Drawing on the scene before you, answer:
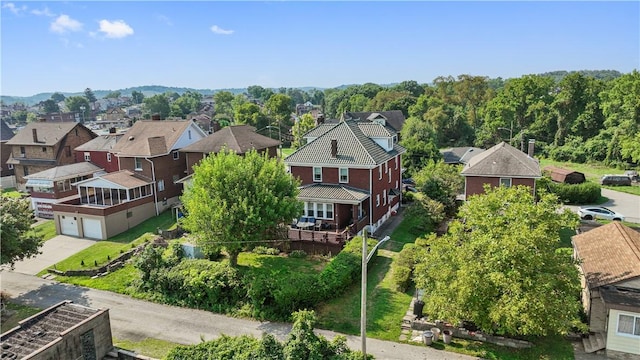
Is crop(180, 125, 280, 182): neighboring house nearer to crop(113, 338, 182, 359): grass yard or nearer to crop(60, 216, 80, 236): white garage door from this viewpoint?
crop(60, 216, 80, 236): white garage door

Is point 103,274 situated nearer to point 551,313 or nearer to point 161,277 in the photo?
point 161,277

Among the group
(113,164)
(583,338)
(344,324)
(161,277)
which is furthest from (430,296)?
(113,164)

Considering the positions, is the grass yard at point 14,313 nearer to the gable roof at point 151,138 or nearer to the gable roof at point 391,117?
the gable roof at point 151,138

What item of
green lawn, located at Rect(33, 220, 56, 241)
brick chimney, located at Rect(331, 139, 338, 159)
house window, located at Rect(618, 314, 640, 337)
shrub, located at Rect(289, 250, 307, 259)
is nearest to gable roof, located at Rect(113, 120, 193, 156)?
green lawn, located at Rect(33, 220, 56, 241)

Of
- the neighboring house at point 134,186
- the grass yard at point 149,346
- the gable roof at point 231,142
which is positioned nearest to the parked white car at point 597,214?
the gable roof at point 231,142

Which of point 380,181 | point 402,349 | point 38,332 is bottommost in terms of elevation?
point 402,349

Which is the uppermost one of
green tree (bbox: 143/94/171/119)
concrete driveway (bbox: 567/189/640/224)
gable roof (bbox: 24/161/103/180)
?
green tree (bbox: 143/94/171/119)
